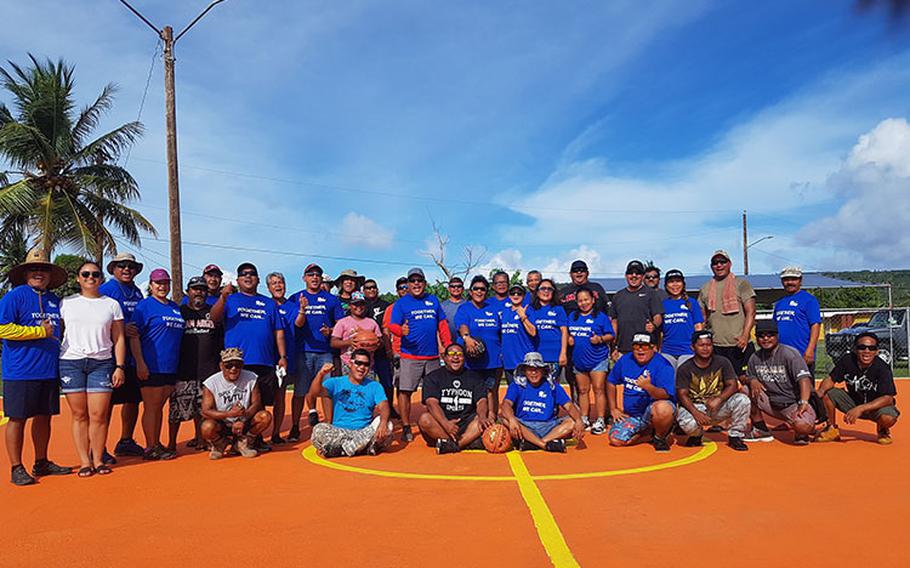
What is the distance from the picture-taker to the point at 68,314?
6.18 meters

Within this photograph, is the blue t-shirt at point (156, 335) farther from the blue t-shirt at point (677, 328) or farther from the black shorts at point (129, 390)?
the blue t-shirt at point (677, 328)

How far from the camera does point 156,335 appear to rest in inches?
268

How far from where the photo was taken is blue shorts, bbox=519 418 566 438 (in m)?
7.23

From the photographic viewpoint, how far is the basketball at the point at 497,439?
278 inches

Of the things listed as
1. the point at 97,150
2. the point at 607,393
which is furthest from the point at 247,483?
the point at 97,150

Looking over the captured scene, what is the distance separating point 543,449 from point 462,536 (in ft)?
9.60

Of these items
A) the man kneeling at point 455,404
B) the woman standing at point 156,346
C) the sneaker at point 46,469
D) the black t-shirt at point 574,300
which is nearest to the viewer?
the sneaker at point 46,469

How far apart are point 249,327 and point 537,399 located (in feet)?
11.5

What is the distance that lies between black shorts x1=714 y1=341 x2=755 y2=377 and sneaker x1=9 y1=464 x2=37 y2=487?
7.90 metres

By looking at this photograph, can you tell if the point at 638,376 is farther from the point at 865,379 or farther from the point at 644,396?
the point at 865,379

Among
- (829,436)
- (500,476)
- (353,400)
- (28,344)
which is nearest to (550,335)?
(500,476)

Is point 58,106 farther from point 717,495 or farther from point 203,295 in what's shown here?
point 717,495

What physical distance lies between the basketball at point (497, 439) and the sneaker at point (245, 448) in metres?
2.64

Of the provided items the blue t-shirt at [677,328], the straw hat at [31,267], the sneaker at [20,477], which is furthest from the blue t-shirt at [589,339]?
the sneaker at [20,477]
